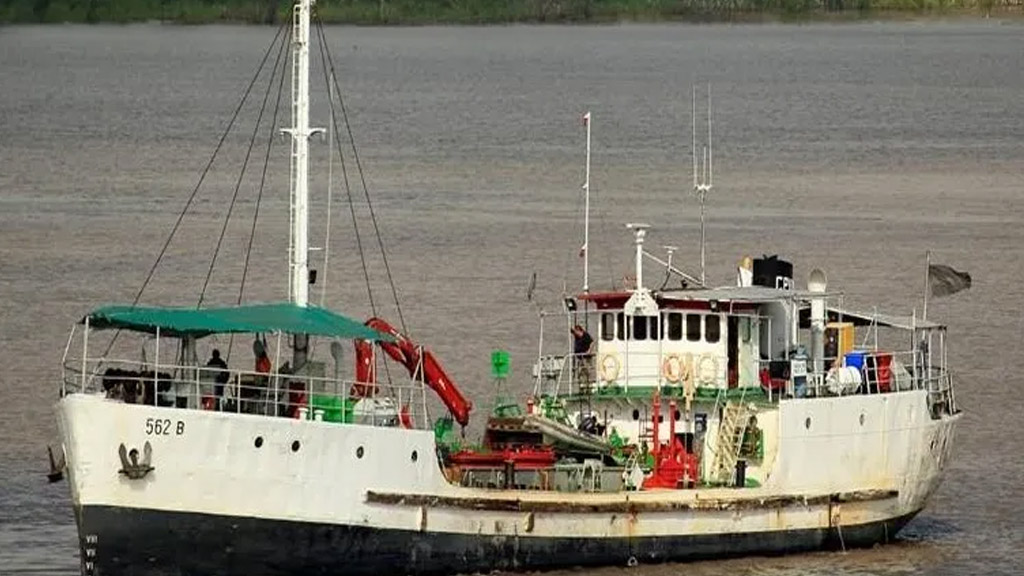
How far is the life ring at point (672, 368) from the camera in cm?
4528

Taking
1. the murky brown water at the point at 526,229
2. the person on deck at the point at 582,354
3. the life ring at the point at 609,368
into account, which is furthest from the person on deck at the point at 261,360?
the life ring at the point at 609,368

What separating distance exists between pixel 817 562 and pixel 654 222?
159 ft

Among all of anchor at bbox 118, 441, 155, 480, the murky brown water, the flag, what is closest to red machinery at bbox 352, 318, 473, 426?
the murky brown water

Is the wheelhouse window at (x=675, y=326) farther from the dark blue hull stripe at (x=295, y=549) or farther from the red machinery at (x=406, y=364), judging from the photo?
the dark blue hull stripe at (x=295, y=549)

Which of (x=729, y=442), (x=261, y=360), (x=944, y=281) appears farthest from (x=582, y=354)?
(x=944, y=281)

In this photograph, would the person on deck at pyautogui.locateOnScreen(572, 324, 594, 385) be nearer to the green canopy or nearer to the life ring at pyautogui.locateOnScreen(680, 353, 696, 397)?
the life ring at pyautogui.locateOnScreen(680, 353, 696, 397)

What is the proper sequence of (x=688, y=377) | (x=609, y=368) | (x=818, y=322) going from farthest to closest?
(x=818, y=322), (x=609, y=368), (x=688, y=377)

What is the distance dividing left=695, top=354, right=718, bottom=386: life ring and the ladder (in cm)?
104

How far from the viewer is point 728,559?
44062mm

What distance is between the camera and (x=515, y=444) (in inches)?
1721

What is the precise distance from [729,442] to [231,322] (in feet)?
25.1

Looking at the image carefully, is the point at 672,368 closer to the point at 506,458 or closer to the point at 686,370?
the point at 686,370

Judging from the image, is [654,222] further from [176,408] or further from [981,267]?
[176,408]

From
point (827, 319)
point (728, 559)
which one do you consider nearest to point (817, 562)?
point (728, 559)
